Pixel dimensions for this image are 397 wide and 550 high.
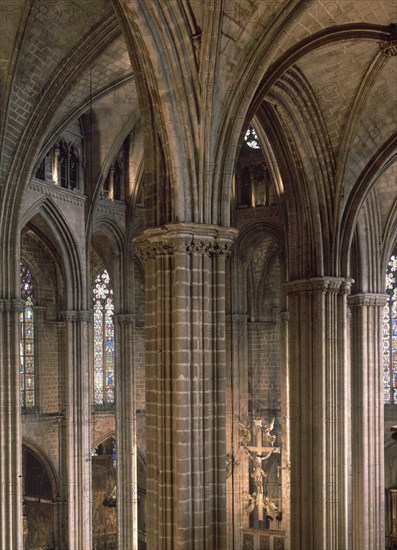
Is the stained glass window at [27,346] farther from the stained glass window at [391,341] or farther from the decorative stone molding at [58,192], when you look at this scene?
the stained glass window at [391,341]

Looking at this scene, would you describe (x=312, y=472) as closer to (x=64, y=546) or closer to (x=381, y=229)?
(x=381, y=229)

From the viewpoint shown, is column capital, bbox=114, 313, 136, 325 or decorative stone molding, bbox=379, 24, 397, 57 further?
column capital, bbox=114, 313, 136, 325

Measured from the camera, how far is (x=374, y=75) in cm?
2055

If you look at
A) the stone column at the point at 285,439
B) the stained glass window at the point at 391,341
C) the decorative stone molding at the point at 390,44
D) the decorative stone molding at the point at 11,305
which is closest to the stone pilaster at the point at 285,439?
the stone column at the point at 285,439

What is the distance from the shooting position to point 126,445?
2755cm

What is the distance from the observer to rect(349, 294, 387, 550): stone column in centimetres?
2592

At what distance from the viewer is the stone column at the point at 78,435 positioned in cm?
2586

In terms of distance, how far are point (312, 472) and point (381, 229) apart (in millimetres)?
8693

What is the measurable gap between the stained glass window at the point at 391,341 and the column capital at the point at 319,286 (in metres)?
10.5

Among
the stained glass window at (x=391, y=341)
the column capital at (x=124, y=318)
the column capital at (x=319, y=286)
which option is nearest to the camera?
the column capital at (x=319, y=286)

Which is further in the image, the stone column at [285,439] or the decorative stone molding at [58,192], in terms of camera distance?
the stone column at [285,439]

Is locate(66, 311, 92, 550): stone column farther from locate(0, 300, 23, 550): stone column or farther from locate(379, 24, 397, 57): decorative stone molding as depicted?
locate(379, 24, 397, 57): decorative stone molding

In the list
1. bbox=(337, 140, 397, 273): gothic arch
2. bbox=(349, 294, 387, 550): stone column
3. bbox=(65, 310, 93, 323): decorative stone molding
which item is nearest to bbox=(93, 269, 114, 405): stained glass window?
bbox=(65, 310, 93, 323): decorative stone molding

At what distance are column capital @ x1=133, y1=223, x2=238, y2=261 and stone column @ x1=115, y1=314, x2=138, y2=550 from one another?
42.5 feet
